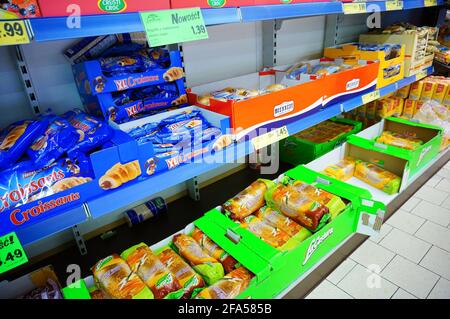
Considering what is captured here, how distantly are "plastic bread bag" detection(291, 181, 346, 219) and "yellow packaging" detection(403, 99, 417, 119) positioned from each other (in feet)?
5.93

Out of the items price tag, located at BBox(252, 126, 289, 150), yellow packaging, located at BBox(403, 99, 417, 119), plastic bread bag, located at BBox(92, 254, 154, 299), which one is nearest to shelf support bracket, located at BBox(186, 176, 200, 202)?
price tag, located at BBox(252, 126, 289, 150)

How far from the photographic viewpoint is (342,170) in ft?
6.47

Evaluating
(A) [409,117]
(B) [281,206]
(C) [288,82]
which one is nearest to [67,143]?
(B) [281,206]

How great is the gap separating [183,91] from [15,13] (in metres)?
0.76

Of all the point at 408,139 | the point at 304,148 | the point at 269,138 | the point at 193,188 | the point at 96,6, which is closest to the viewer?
the point at 96,6

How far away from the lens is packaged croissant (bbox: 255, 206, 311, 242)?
4.41 feet

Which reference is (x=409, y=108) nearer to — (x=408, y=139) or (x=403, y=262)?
(x=408, y=139)

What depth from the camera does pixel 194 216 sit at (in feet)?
6.56

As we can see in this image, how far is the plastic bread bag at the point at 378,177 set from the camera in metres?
1.86

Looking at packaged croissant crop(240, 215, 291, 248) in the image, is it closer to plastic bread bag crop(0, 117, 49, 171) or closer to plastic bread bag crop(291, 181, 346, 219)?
plastic bread bag crop(291, 181, 346, 219)

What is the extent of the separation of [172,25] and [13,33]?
397 mm

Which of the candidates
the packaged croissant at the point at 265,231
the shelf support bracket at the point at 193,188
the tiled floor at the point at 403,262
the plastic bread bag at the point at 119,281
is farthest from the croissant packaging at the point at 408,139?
the plastic bread bag at the point at 119,281

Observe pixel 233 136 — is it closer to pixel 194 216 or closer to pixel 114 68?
pixel 114 68

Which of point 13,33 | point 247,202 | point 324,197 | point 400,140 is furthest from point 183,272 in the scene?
point 400,140
